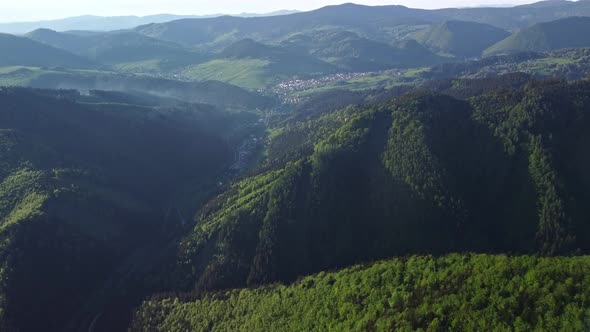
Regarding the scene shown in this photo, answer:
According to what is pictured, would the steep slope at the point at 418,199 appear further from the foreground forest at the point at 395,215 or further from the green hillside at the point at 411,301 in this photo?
the green hillside at the point at 411,301

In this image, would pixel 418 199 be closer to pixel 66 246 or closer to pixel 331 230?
pixel 331 230

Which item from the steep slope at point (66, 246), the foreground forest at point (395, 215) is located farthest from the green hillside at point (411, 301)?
the steep slope at point (66, 246)

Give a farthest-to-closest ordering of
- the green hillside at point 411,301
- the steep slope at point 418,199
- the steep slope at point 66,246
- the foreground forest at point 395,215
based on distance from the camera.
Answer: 1. the steep slope at point 418,199
2. the steep slope at point 66,246
3. the foreground forest at point 395,215
4. the green hillside at point 411,301

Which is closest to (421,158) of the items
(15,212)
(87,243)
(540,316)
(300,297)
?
(300,297)

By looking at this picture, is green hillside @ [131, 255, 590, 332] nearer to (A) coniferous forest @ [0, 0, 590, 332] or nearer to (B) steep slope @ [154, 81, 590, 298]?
(A) coniferous forest @ [0, 0, 590, 332]

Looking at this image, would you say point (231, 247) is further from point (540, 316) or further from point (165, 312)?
point (540, 316)

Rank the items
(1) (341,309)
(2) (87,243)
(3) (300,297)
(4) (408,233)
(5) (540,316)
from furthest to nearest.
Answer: (2) (87,243) < (4) (408,233) < (3) (300,297) < (1) (341,309) < (5) (540,316)

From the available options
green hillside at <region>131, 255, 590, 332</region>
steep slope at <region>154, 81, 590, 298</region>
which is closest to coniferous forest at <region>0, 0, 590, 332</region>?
steep slope at <region>154, 81, 590, 298</region>
